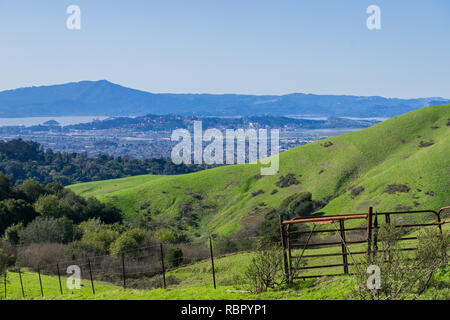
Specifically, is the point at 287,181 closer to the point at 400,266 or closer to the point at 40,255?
the point at 40,255

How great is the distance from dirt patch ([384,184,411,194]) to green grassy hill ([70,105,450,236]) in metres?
0.11

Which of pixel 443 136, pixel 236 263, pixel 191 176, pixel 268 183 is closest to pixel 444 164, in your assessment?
pixel 443 136

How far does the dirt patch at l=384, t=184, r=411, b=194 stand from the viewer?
5236 centimetres

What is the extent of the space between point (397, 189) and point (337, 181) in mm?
12511

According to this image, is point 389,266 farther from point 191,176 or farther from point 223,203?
point 191,176

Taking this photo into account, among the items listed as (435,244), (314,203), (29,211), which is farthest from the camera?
(314,203)

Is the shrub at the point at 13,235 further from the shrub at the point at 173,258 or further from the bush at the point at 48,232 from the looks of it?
the shrub at the point at 173,258

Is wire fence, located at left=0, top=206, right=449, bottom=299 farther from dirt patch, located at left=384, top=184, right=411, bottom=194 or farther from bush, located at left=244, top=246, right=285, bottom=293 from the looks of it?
dirt patch, located at left=384, top=184, right=411, bottom=194

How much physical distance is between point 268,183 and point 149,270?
43231 mm

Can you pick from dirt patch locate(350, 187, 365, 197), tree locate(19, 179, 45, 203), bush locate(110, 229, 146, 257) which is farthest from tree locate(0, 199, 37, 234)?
dirt patch locate(350, 187, 365, 197)

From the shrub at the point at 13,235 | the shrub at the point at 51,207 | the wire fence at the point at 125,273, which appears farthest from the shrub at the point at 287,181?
the shrub at the point at 13,235

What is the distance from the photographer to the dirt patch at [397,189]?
52.4 meters

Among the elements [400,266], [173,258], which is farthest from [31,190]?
[400,266]

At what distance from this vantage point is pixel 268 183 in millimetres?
72938
